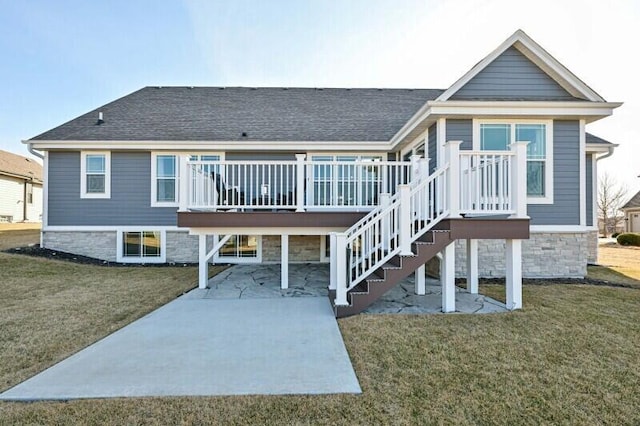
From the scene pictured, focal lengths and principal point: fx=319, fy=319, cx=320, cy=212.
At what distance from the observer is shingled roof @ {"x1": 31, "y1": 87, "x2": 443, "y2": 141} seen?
32.4 feet

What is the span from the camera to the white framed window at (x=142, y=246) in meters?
10.0

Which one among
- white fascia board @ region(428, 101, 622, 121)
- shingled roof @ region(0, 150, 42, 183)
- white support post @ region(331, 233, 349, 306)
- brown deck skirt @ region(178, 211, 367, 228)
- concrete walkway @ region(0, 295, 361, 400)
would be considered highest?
shingled roof @ region(0, 150, 42, 183)

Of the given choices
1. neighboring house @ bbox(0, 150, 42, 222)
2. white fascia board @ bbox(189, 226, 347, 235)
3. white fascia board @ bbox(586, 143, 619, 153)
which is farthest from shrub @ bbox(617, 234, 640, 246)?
neighboring house @ bbox(0, 150, 42, 222)

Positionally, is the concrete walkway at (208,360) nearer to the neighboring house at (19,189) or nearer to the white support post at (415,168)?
the white support post at (415,168)

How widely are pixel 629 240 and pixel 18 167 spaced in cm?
3919

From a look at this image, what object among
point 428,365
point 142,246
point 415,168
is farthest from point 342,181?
point 142,246

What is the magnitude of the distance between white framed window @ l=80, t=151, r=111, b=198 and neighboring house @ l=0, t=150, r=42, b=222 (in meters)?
15.7

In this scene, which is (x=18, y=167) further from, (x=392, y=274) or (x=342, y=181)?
(x=392, y=274)

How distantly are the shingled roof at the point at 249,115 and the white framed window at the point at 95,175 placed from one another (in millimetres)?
604

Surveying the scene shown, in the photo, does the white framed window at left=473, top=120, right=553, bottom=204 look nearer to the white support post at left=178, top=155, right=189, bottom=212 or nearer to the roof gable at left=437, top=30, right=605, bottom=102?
the roof gable at left=437, top=30, right=605, bottom=102

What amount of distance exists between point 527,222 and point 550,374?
8.99 ft

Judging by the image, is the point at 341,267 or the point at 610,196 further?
the point at 610,196

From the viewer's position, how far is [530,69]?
7.62 m

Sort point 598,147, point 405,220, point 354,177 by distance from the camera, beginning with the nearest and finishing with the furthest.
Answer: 1. point 405,220
2. point 354,177
3. point 598,147
